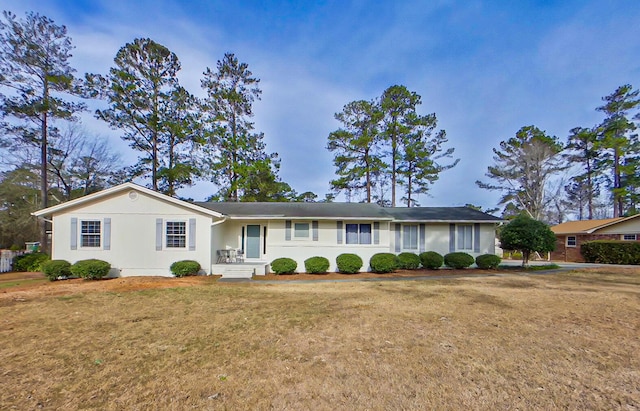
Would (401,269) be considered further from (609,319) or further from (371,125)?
(371,125)

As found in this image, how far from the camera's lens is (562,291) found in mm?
8898

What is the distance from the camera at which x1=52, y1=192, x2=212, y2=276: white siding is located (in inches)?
458

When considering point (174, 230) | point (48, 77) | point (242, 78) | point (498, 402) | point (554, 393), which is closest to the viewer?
point (498, 402)

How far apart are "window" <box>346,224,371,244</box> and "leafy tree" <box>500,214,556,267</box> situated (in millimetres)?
8049

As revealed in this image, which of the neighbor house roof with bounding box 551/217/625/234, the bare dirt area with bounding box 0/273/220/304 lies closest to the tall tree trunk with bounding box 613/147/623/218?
the neighbor house roof with bounding box 551/217/625/234

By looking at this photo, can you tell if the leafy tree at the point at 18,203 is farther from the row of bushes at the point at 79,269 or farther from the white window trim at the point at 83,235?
the row of bushes at the point at 79,269

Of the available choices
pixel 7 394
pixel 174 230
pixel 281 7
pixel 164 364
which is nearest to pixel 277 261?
pixel 174 230

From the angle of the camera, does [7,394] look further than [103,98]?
No

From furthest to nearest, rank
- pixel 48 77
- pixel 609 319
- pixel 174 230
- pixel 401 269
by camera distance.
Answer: pixel 48 77 → pixel 401 269 → pixel 174 230 → pixel 609 319

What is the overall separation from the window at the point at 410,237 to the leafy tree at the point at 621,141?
25.8 metres

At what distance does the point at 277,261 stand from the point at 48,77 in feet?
59.1

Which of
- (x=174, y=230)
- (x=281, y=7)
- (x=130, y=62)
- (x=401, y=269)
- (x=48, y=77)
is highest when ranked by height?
(x=130, y=62)

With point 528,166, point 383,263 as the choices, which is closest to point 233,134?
point 383,263

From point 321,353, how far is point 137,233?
36.8 feet
